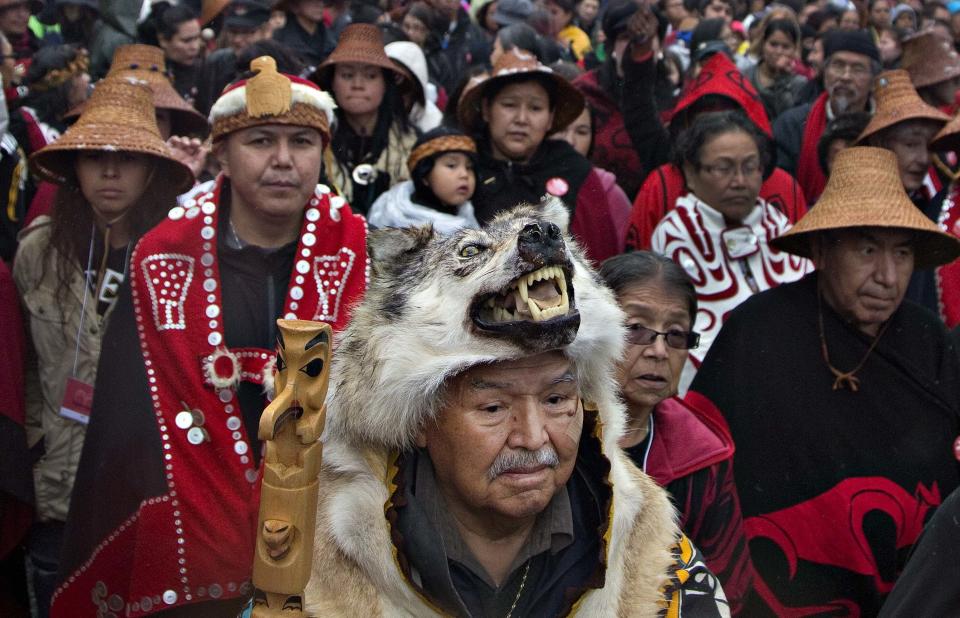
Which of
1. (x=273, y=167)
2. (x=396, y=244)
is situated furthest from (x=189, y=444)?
(x=396, y=244)

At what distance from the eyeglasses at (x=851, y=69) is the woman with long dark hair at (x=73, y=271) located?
4.03m

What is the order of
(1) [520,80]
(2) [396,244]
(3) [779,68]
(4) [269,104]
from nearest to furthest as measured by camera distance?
(2) [396,244]
(4) [269,104]
(1) [520,80]
(3) [779,68]

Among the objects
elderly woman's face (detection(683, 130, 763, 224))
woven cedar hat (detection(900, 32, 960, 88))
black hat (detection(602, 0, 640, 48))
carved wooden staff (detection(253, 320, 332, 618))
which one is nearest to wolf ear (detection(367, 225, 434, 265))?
carved wooden staff (detection(253, 320, 332, 618))

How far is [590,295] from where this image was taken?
2.37 m

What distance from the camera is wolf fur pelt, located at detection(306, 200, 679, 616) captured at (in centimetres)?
227

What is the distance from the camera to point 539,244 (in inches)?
85.9

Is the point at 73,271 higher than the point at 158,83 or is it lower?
lower

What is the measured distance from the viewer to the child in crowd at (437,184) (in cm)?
505

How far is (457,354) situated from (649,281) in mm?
1501

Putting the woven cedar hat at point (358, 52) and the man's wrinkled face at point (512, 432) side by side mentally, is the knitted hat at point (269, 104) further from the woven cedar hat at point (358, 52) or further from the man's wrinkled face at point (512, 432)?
the man's wrinkled face at point (512, 432)

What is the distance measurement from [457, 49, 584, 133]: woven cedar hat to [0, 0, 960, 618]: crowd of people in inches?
0.7

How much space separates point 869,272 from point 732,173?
3.55 ft

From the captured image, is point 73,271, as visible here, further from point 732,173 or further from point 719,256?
point 732,173

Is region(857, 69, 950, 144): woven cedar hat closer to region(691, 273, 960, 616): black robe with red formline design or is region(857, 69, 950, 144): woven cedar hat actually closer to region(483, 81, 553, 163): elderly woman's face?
region(483, 81, 553, 163): elderly woman's face
